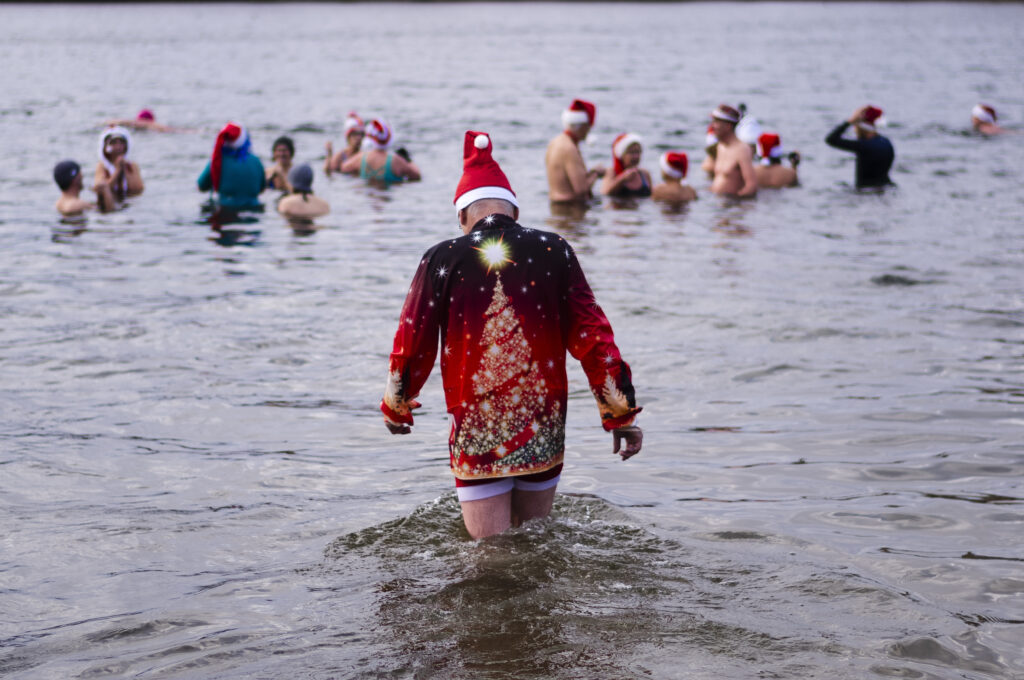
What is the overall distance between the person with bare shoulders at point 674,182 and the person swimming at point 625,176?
13.4 inches

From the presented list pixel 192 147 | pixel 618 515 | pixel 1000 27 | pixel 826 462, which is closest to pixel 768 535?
pixel 618 515

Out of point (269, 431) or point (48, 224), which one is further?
point (48, 224)

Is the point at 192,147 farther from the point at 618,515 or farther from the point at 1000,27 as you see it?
the point at 1000,27

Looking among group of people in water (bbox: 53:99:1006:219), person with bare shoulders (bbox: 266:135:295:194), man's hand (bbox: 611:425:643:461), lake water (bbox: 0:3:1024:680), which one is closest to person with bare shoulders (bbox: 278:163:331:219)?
group of people in water (bbox: 53:99:1006:219)

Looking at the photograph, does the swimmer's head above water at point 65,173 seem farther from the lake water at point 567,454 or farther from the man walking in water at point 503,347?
the man walking in water at point 503,347

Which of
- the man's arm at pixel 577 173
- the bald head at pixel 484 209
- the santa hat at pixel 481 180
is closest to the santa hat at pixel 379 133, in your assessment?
the man's arm at pixel 577 173

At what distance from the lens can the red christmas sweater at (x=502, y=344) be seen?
205 inches

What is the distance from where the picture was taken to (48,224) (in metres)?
16.7

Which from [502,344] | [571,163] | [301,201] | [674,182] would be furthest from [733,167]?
[502,344]

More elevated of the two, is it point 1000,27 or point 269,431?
point 1000,27

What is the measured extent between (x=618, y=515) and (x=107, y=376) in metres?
5.21

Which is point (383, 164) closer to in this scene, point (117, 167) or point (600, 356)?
point (117, 167)

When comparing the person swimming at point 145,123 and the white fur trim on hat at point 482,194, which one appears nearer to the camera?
the white fur trim on hat at point 482,194

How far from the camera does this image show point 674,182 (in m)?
18.2
